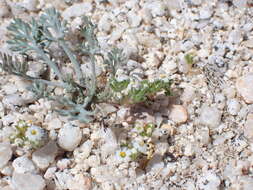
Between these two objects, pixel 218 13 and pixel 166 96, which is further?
pixel 218 13

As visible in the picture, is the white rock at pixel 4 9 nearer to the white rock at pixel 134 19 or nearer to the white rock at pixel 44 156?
the white rock at pixel 134 19

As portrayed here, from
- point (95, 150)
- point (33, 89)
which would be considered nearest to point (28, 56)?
point (33, 89)

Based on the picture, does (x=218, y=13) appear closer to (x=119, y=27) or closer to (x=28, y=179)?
(x=119, y=27)

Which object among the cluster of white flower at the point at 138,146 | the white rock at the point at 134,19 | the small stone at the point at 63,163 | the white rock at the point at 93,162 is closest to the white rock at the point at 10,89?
the small stone at the point at 63,163

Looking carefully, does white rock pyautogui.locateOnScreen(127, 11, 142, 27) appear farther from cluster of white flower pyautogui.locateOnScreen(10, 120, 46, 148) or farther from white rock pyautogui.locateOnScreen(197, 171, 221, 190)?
white rock pyautogui.locateOnScreen(197, 171, 221, 190)

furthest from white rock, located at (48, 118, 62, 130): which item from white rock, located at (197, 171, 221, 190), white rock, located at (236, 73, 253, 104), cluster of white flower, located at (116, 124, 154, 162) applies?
white rock, located at (236, 73, 253, 104)

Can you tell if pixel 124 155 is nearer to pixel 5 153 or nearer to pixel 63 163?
pixel 63 163
